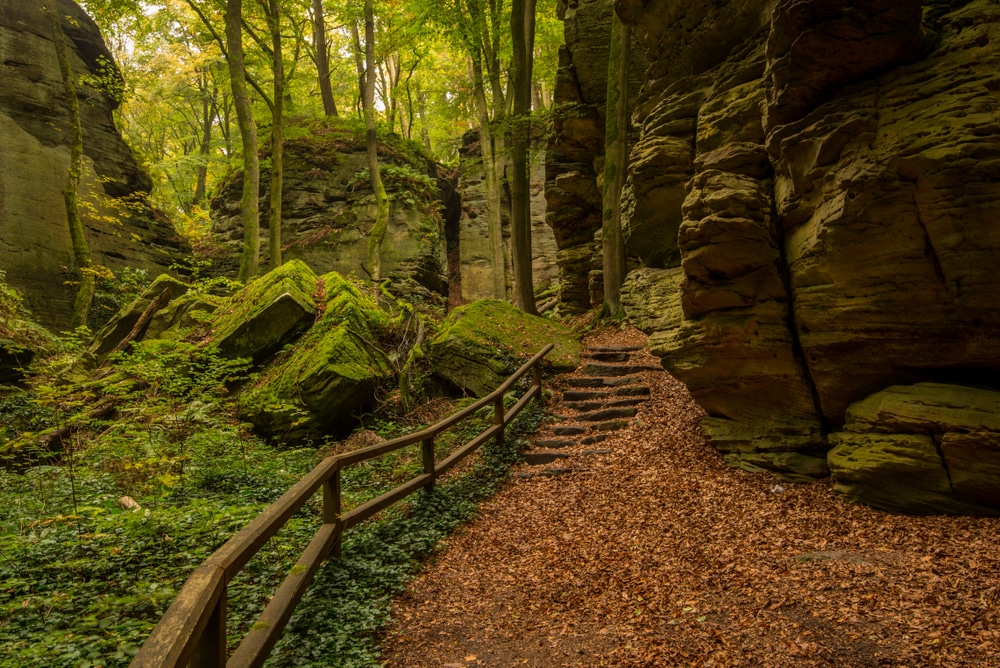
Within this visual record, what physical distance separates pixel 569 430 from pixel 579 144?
33.1 feet

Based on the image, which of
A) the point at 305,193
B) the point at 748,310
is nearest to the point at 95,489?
the point at 748,310

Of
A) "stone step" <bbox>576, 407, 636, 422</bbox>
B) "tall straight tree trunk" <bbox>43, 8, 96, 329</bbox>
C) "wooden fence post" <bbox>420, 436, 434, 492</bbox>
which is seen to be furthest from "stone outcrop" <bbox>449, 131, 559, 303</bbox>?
"wooden fence post" <bbox>420, 436, 434, 492</bbox>

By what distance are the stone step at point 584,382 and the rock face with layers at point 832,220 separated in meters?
2.84

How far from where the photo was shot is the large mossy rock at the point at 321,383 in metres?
9.01

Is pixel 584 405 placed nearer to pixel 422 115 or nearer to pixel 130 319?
pixel 130 319

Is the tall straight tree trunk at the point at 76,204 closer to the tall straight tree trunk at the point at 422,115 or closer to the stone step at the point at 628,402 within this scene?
the stone step at the point at 628,402

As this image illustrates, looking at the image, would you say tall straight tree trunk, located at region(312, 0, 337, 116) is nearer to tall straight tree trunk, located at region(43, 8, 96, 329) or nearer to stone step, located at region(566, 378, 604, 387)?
tall straight tree trunk, located at region(43, 8, 96, 329)

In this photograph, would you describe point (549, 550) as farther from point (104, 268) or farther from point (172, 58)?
point (172, 58)

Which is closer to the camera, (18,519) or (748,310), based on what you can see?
(18,519)

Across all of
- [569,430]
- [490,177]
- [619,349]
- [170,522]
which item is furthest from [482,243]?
[170,522]

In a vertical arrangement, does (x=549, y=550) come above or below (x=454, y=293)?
below

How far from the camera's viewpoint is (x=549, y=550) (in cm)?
559

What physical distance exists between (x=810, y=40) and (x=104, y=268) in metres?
17.2

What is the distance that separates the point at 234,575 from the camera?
2.70 metres
